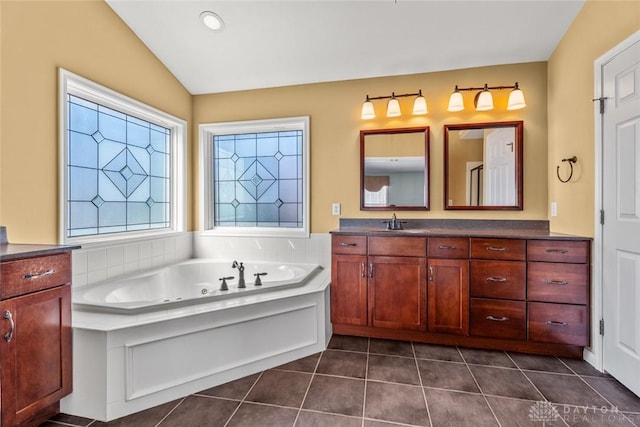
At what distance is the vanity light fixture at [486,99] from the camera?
252 centimetres

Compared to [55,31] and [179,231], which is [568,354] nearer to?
[179,231]

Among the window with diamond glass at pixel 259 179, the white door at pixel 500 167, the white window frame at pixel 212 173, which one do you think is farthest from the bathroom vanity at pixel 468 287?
the window with diamond glass at pixel 259 179

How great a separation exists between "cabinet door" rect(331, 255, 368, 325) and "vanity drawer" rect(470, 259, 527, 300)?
843 millimetres

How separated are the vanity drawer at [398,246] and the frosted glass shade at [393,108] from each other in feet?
3.84

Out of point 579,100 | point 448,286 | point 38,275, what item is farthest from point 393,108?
point 38,275

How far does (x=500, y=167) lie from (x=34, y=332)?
3396 mm

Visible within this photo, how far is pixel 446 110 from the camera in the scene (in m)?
2.76

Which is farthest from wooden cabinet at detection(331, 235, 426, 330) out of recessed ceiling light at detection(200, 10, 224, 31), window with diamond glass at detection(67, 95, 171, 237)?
recessed ceiling light at detection(200, 10, 224, 31)

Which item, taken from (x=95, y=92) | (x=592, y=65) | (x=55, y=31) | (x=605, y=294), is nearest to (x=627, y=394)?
(x=605, y=294)

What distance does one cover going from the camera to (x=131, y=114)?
2.70 m

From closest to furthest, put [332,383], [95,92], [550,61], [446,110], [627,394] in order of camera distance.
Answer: [627,394]
[332,383]
[95,92]
[550,61]
[446,110]

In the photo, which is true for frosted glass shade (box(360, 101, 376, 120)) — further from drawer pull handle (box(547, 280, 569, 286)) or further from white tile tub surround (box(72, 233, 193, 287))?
white tile tub surround (box(72, 233, 193, 287))

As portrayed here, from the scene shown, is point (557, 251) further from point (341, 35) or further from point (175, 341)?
point (175, 341)

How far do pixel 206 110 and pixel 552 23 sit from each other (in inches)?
127
